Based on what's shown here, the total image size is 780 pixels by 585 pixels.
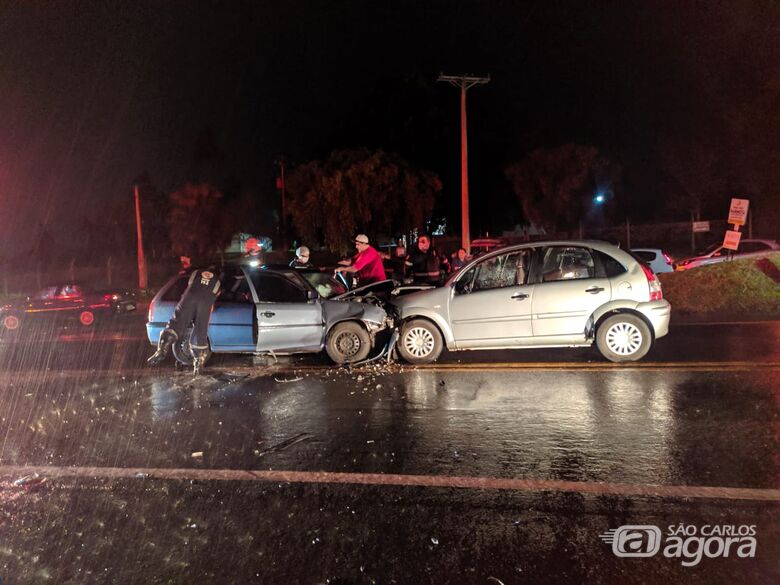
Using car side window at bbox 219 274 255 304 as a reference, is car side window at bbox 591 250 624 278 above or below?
above

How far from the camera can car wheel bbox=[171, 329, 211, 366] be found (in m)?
8.84

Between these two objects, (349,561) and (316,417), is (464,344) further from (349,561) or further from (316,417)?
(349,561)

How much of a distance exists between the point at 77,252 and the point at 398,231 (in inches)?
1344

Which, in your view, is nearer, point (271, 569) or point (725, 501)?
point (271, 569)

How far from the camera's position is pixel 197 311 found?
8.59 meters

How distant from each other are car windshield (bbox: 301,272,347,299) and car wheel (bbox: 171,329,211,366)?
204 centimetres

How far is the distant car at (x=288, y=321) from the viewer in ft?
28.4

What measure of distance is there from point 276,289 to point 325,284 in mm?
1424

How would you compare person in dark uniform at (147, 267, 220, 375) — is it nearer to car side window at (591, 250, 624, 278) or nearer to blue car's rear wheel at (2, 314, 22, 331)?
car side window at (591, 250, 624, 278)

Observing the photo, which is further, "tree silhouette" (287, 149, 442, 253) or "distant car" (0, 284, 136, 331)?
"tree silhouette" (287, 149, 442, 253)

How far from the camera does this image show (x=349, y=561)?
3.48m

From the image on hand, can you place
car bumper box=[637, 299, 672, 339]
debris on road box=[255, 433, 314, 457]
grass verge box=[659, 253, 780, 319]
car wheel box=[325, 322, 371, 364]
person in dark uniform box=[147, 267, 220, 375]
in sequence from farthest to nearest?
grass verge box=[659, 253, 780, 319]
car wheel box=[325, 322, 371, 364]
person in dark uniform box=[147, 267, 220, 375]
car bumper box=[637, 299, 672, 339]
debris on road box=[255, 433, 314, 457]

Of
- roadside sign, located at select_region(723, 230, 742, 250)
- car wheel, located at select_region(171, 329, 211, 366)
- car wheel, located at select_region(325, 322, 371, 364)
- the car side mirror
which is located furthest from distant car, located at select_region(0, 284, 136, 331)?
roadside sign, located at select_region(723, 230, 742, 250)

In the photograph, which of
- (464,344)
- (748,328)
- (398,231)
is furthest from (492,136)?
(464,344)
